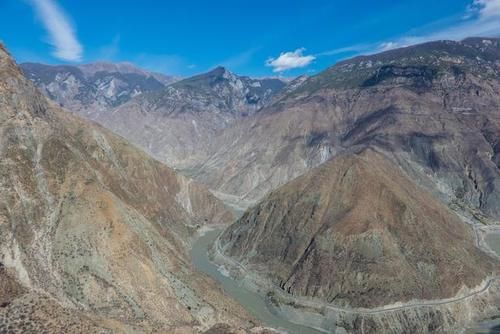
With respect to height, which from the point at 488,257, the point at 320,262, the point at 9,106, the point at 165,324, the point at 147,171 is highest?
the point at 9,106

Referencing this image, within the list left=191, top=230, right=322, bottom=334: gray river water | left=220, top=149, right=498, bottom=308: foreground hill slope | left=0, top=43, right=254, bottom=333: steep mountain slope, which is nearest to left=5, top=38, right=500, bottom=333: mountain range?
left=0, top=43, right=254, bottom=333: steep mountain slope

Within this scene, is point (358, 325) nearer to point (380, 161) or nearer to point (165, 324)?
point (165, 324)

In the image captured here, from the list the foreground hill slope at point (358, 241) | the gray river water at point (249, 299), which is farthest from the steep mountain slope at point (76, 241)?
the foreground hill slope at point (358, 241)

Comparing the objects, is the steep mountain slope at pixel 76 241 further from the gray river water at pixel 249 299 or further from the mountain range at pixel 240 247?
the gray river water at pixel 249 299

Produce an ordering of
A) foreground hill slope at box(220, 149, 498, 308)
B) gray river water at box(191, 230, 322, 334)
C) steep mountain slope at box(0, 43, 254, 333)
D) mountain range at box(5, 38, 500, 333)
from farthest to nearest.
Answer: foreground hill slope at box(220, 149, 498, 308), gray river water at box(191, 230, 322, 334), mountain range at box(5, 38, 500, 333), steep mountain slope at box(0, 43, 254, 333)

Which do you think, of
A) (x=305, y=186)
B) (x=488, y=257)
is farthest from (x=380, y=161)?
(x=488, y=257)

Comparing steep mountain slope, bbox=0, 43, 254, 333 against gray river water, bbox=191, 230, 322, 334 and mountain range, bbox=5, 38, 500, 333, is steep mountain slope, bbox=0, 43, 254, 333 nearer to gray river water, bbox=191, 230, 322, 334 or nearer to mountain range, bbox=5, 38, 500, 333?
mountain range, bbox=5, 38, 500, 333
